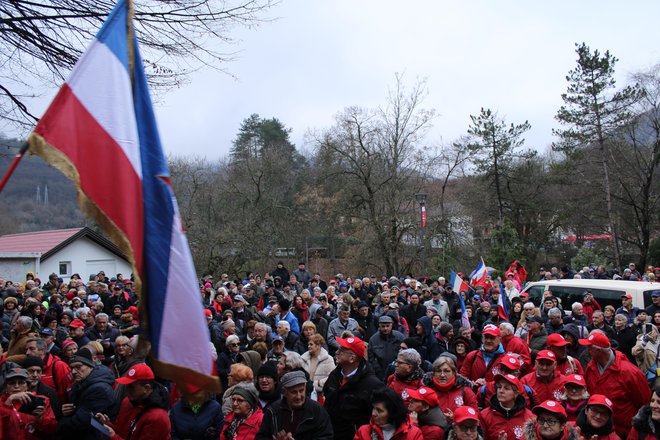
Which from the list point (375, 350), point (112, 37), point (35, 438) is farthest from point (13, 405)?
point (375, 350)

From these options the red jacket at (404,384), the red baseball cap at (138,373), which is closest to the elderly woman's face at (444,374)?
the red jacket at (404,384)

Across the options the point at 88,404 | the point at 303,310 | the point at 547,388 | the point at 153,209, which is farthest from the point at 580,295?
the point at 153,209

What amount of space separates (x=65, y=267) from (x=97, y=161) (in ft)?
86.7

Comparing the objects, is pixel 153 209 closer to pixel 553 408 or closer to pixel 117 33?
pixel 117 33

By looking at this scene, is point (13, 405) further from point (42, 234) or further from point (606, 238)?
point (606, 238)

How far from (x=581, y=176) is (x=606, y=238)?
4.49 m

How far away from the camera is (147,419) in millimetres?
4535

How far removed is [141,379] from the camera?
4578 mm

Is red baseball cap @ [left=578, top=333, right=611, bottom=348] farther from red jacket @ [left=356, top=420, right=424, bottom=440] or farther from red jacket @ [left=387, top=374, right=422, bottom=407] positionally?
red jacket @ [left=356, top=420, right=424, bottom=440]

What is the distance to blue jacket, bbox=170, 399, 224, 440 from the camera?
4.95m

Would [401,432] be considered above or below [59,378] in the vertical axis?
below

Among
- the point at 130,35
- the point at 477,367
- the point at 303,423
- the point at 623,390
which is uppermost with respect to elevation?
the point at 130,35

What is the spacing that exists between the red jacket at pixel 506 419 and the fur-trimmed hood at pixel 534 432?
0.26 meters

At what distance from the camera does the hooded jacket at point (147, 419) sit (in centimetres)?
450
